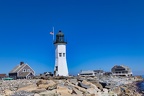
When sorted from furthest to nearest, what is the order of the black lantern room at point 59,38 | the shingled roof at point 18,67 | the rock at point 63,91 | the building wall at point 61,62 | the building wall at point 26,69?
the shingled roof at point 18,67 → the building wall at point 26,69 → the black lantern room at point 59,38 → the building wall at point 61,62 → the rock at point 63,91

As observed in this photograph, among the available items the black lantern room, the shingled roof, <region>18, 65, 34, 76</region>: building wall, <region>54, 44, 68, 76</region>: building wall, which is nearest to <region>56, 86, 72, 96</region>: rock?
<region>54, 44, 68, 76</region>: building wall

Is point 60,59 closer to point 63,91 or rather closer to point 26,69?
point 26,69

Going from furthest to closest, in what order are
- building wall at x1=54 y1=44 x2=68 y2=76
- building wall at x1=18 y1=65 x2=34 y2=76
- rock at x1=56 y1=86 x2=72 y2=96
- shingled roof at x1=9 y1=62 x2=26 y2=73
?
shingled roof at x1=9 y1=62 x2=26 y2=73, building wall at x1=18 y1=65 x2=34 y2=76, building wall at x1=54 y1=44 x2=68 y2=76, rock at x1=56 y1=86 x2=72 y2=96

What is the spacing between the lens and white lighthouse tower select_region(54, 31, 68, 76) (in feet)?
155

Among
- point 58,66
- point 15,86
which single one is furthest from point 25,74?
point 15,86

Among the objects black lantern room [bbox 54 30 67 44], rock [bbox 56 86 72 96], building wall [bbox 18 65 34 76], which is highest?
black lantern room [bbox 54 30 67 44]

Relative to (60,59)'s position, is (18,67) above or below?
below

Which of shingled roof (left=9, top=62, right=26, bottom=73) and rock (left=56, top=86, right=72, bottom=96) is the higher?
shingled roof (left=9, top=62, right=26, bottom=73)

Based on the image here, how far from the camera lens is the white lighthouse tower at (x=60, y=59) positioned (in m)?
47.3

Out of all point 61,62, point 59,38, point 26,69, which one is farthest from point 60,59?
point 26,69

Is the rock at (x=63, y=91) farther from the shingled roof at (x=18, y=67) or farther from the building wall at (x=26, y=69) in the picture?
the shingled roof at (x=18, y=67)

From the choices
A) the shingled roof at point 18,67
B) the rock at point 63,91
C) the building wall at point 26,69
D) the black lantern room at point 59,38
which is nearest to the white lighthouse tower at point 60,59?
the black lantern room at point 59,38

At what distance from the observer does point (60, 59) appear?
47750 millimetres

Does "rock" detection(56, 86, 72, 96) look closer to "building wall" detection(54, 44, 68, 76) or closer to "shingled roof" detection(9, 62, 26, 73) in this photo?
"building wall" detection(54, 44, 68, 76)
